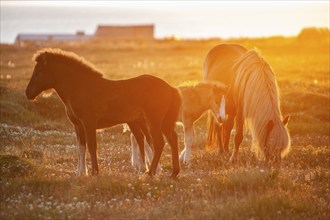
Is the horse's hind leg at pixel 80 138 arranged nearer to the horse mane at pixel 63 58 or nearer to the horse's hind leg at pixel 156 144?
the horse mane at pixel 63 58

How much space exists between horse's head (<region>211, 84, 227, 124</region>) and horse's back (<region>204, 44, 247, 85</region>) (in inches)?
31.3

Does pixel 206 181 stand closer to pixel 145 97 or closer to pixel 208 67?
pixel 145 97

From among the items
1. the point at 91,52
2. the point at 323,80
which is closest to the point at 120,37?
the point at 91,52

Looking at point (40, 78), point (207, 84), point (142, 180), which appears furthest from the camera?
point (207, 84)

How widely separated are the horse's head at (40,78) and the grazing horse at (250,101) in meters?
4.24

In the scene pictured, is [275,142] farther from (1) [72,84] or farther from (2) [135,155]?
(1) [72,84]

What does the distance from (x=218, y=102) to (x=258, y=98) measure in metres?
2.14

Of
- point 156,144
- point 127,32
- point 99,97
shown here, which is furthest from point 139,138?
point 127,32

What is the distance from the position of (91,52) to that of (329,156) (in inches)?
1806

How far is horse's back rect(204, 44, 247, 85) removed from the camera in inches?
655

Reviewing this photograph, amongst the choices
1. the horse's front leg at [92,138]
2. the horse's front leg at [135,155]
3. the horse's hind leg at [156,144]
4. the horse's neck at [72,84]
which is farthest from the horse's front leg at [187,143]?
the horse's neck at [72,84]

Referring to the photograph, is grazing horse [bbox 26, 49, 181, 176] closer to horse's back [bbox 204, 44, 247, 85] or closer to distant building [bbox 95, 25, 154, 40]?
horse's back [bbox 204, 44, 247, 85]

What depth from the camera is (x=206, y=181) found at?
11844 millimetres

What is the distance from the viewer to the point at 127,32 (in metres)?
96.0
